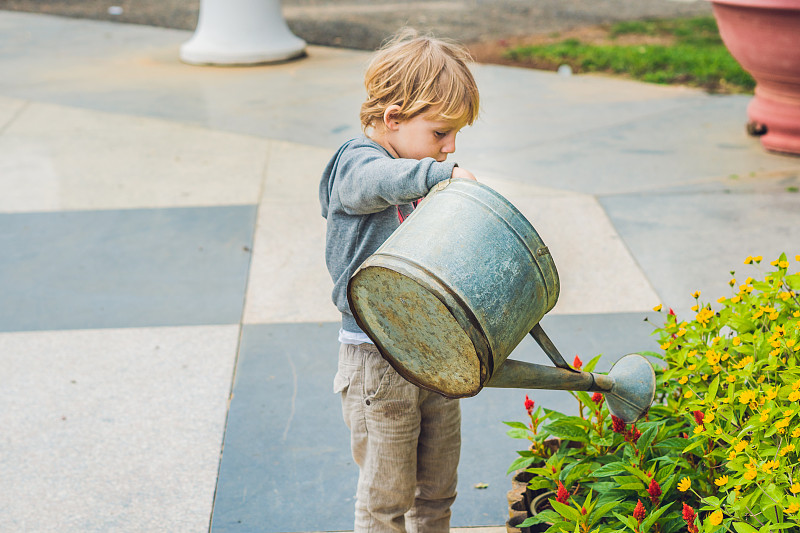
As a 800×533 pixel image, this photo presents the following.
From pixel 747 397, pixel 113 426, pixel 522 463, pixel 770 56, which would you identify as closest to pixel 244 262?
pixel 113 426

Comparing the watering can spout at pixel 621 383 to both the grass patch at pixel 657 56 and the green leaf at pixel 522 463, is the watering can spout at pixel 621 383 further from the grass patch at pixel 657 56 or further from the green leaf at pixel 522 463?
the grass patch at pixel 657 56

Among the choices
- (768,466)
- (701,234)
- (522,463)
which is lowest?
(701,234)

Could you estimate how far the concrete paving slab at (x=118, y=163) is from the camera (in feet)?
15.3

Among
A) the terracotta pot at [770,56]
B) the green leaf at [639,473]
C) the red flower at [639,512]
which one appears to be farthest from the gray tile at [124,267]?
the terracotta pot at [770,56]

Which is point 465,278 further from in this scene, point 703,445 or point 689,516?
point 703,445

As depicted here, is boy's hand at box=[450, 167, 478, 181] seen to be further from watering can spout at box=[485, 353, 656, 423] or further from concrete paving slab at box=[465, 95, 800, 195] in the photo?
concrete paving slab at box=[465, 95, 800, 195]

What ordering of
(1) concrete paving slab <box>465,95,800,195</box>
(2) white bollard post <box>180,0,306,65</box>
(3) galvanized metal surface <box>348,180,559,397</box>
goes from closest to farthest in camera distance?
(3) galvanized metal surface <box>348,180,559,397</box>, (1) concrete paving slab <box>465,95,800,195</box>, (2) white bollard post <box>180,0,306,65</box>

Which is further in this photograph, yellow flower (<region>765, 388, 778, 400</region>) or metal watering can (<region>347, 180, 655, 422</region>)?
yellow flower (<region>765, 388, 778, 400</region>)

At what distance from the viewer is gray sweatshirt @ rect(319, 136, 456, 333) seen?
56.9 inches

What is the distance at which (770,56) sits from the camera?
486 centimetres

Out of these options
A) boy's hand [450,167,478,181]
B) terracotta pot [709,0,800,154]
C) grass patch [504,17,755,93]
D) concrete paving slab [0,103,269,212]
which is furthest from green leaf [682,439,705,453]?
grass patch [504,17,755,93]

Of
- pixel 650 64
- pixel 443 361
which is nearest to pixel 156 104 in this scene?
pixel 650 64

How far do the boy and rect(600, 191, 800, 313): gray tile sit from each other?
5.67 feet

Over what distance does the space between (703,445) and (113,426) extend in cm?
184
